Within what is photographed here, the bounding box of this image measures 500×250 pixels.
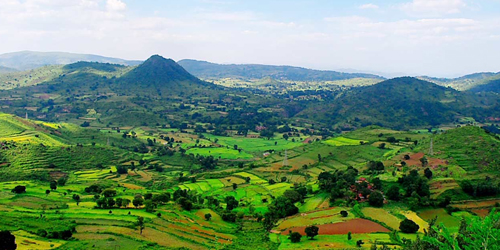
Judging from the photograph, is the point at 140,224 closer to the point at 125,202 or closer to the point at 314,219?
the point at 125,202

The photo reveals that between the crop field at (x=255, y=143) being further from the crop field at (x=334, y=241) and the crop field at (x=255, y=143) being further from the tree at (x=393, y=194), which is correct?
the crop field at (x=334, y=241)

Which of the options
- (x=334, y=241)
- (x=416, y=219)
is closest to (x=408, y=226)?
(x=416, y=219)

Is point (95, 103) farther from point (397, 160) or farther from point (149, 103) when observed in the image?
point (397, 160)

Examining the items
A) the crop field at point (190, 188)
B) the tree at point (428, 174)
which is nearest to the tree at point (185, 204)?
the crop field at point (190, 188)


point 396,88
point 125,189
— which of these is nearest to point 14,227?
point 125,189

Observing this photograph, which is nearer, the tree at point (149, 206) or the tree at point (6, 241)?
the tree at point (6, 241)
